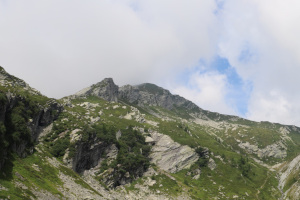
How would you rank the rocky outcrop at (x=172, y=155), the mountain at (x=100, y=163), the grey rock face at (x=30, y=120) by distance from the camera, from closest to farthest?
the mountain at (x=100, y=163) < the grey rock face at (x=30, y=120) < the rocky outcrop at (x=172, y=155)

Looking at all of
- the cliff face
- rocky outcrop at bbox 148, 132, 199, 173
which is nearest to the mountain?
the cliff face

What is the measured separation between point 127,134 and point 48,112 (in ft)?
205

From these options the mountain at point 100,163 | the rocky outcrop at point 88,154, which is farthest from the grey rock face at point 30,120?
the rocky outcrop at point 88,154

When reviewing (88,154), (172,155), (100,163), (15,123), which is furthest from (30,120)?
(172,155)

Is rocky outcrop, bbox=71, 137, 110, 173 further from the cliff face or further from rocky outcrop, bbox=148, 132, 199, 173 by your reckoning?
rocky outcrop, bbox=148, 132, 199, 173

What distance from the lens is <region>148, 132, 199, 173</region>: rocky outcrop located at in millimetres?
149188

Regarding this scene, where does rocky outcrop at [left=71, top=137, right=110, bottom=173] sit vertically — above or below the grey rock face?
below

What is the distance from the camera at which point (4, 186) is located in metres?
41.8

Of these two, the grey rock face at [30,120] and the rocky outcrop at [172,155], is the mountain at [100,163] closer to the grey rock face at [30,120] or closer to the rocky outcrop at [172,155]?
the grey rock face at [30,120]

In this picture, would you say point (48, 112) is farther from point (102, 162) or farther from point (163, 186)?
point (163, 186)

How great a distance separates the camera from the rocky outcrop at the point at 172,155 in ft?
489

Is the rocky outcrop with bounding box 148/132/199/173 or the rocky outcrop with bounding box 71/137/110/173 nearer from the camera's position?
the rocky outcrop with bounding box 71/137/110/173

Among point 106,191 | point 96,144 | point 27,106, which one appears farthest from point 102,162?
point 27,106

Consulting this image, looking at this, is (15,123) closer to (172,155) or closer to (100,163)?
(100,163)
